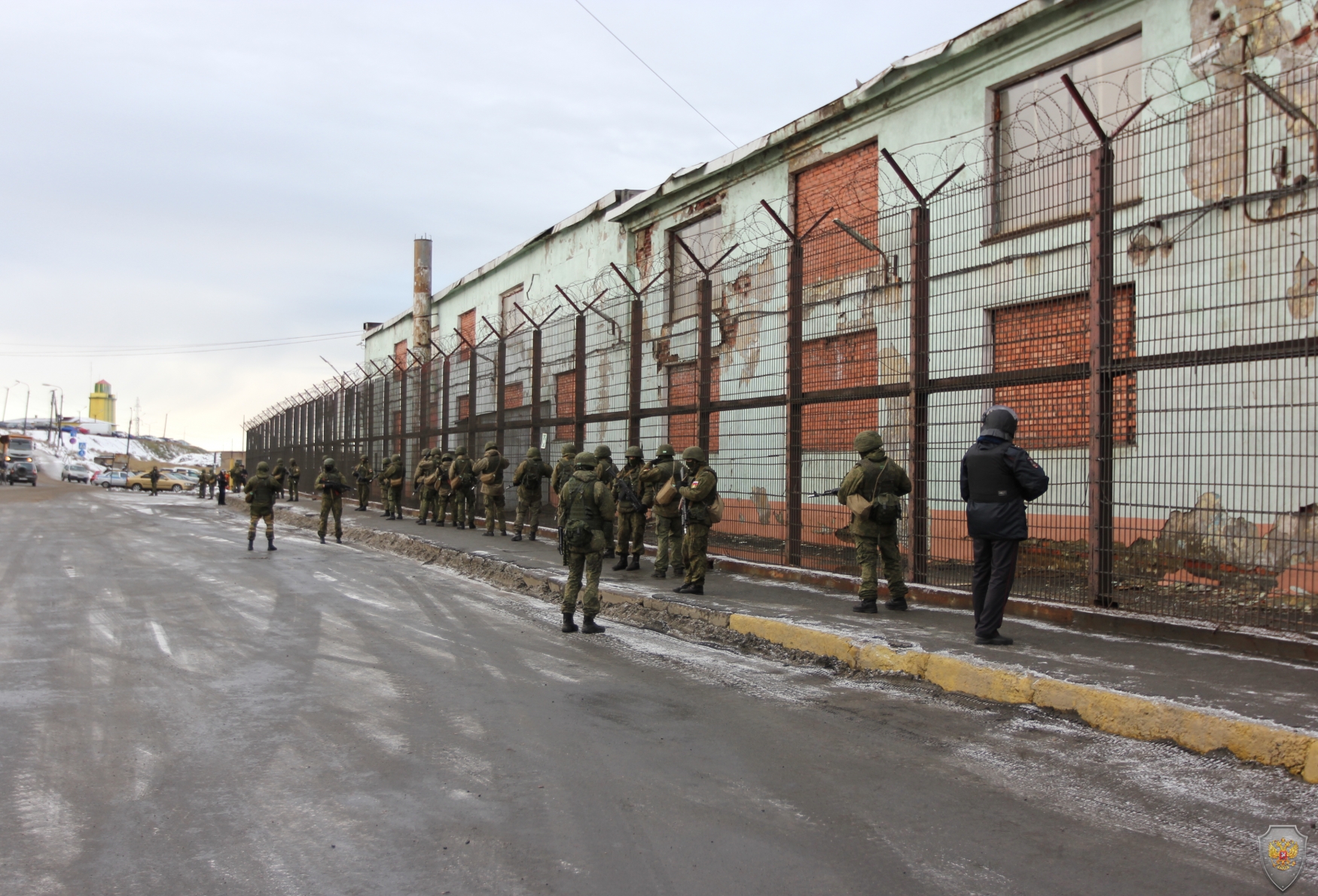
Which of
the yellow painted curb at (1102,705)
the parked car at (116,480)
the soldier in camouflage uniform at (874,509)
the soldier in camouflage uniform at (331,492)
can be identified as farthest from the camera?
the parked car at (116,480)

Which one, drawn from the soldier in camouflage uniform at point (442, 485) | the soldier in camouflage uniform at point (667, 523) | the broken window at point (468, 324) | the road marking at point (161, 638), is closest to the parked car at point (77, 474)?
the broken window at point (468, 324)

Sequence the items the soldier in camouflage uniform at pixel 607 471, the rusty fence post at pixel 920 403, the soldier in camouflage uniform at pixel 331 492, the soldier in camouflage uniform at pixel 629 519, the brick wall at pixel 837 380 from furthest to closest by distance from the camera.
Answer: the soldier in camouflage uniform at pixel 331 492
the soldier in camouflage uniform at pixel 607 471
the soldier in camouflage uniform at pixel 629 519
the brick wall at pixel 837 380
the rusty fence post at pixel 920 403

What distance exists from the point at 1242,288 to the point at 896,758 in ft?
14.6

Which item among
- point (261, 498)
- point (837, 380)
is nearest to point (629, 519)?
point (837, 380)

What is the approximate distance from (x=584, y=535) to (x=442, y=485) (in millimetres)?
12342

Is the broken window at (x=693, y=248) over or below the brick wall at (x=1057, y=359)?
over

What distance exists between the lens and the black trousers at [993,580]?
642 cm

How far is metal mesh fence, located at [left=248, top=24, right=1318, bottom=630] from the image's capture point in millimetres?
6273

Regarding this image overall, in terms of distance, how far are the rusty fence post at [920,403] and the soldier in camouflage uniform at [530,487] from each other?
24.9ft

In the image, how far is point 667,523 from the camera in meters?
10.7

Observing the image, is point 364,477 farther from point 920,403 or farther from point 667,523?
point 920,403

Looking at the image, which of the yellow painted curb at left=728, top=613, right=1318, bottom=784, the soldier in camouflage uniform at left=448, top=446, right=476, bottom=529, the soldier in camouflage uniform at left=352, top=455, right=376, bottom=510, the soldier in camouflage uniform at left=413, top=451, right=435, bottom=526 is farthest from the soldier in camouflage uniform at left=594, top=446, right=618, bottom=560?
the soldier in camouflage uniform at left=352, top=455, right=376, bottom=510

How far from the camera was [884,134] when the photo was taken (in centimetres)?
1289

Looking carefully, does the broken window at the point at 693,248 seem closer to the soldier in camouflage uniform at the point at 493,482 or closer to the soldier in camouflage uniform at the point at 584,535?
the soldier in camouflage uniform at the point at 493,482
